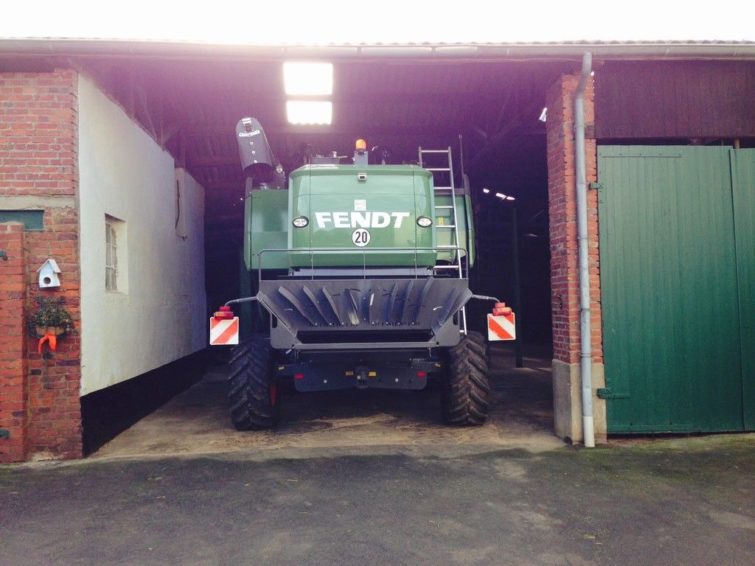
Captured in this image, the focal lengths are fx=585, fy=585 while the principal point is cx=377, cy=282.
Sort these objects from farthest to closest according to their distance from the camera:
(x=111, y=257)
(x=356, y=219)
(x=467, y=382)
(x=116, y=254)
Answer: (x=116, y=254) < (x=111, y=257) < (x=467, y=382) < (x=356, y=219)

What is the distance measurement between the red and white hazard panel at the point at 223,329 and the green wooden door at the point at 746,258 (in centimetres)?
554

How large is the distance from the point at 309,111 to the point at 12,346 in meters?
5.70

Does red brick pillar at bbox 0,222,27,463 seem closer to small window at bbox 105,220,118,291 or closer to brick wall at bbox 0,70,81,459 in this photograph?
brick wall at bbox 0,70,81,459

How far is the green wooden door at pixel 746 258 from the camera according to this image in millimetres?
6363

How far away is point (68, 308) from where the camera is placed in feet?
18.8

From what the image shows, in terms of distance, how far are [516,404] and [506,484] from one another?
3691 mm

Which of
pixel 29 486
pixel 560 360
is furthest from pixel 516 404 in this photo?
pixel 29 486

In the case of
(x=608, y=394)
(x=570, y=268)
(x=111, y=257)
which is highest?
(x=111, y=257)

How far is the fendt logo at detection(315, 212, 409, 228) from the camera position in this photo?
664 cm

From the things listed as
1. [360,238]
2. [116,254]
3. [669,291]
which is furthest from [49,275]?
[669,291]

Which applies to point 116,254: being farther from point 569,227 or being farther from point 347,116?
point 569,227

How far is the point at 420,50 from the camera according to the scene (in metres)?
5.96

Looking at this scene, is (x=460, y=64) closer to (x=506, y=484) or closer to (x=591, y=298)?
(x=591, y=298)

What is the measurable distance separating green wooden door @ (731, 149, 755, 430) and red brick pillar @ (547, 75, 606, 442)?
1590 millimetres
